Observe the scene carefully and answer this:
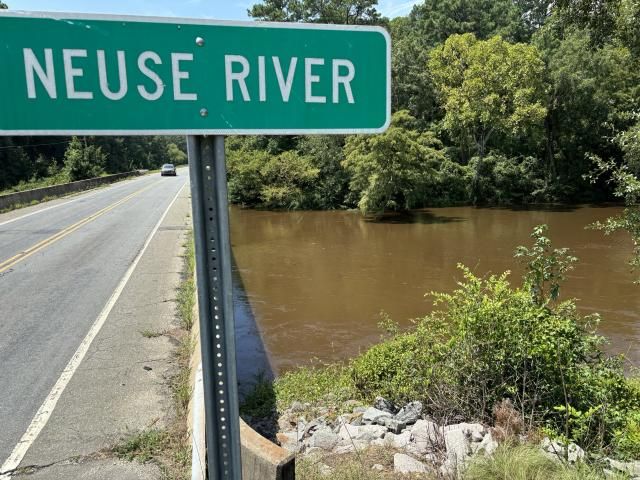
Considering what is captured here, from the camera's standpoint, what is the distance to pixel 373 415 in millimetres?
5129

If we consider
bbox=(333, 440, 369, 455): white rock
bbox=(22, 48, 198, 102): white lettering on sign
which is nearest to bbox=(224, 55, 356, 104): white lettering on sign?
bbox=(22, 48, 198, 102): white lettering on sign

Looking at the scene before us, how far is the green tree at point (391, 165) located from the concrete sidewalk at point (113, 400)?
1734cm

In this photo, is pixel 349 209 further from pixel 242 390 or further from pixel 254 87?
pixel 254 87

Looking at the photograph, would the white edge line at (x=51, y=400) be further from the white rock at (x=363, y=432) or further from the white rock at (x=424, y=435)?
the white rock at (x=424, y=435)

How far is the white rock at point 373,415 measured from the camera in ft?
16.5

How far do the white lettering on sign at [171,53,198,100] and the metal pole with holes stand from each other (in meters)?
0.11

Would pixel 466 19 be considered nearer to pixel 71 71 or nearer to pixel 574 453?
pixel 574 453

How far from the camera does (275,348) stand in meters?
8.89

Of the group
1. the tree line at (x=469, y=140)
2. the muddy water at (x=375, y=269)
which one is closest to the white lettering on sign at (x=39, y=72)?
the muddy water at (x=375, y=269)

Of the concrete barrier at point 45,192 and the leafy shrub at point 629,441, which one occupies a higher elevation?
the concrete barrier at point 45,192

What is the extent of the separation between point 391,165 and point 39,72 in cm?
2352

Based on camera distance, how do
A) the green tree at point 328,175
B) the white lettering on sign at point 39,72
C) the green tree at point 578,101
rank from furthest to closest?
the green tree at point 328,175 < the green tree at point 578,101 < the white lettering on sign at point 39,72

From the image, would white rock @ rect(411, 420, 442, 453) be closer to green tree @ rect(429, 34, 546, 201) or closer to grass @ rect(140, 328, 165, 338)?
grass @ rect(140, 328, 165, 338)

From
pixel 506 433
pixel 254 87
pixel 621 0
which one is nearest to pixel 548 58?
pixel 621 0
